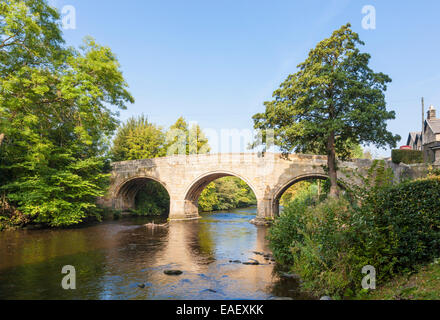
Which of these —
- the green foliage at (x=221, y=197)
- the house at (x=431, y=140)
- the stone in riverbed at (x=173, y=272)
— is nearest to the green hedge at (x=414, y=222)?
the stone in riverbed at (x=173, y=272)

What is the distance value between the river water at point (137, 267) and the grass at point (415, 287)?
1.75 metres

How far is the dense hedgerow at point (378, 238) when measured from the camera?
189 inches

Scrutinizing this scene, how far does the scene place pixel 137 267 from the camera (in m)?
8.41

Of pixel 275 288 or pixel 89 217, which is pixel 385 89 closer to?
pixel 275 288

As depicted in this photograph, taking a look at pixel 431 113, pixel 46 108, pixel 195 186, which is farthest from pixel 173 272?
pixel 431 113

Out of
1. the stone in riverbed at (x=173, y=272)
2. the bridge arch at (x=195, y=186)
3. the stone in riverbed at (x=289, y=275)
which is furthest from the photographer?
Answer: the bridge arch at (x=195, y=186)

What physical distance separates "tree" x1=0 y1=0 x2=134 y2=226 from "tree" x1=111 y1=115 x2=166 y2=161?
421 inches

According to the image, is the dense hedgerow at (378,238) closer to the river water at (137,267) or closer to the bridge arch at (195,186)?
the river water at (137,267)

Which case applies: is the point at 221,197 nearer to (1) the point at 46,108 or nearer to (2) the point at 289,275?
(1) the point at 46,108

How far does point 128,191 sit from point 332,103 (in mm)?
20623
